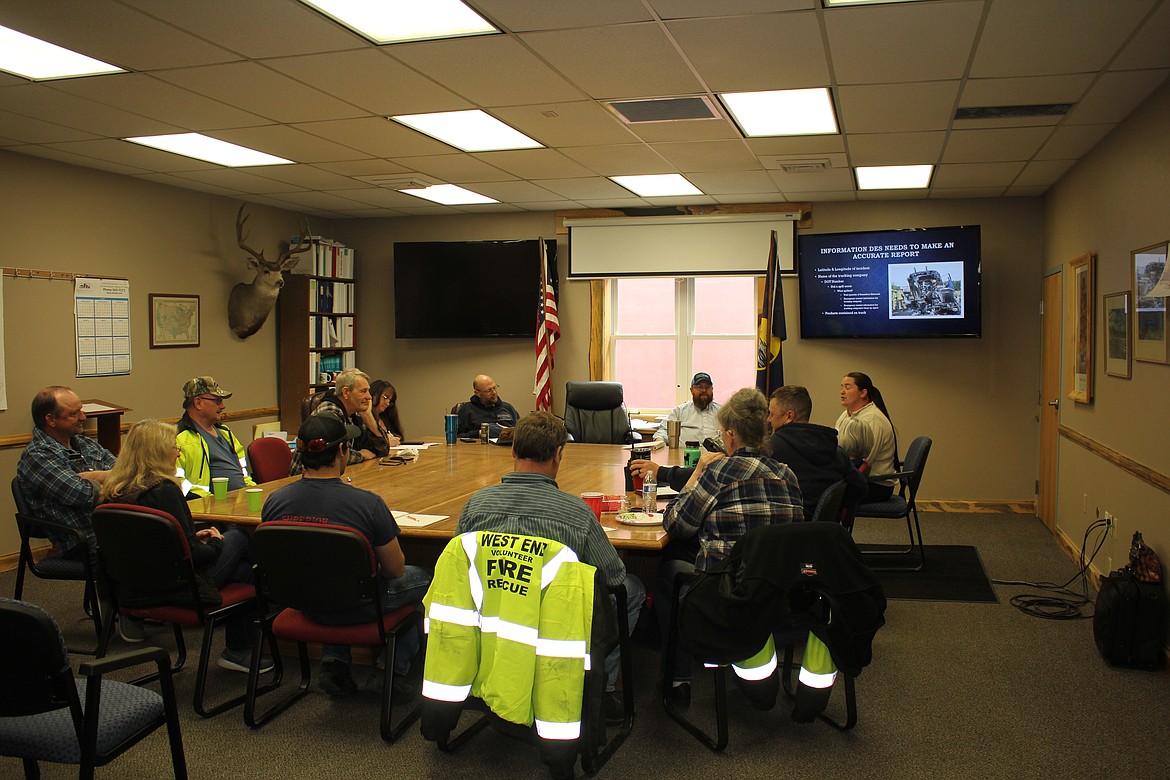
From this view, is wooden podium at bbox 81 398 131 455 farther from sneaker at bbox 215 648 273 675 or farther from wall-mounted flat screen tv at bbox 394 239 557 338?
wall-mounted flat screen tv at bbox 394 239 557 338

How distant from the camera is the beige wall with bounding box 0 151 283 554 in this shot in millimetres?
5668

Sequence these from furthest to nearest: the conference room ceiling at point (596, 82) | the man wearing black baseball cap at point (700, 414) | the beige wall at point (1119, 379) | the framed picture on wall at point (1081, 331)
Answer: the man wearing black baseball cap at point (700, 414) < the framed picture on wall at point (1081, 331) < the beige wall at point (1119, 379) < the conference room ceiling at point (596, 82)

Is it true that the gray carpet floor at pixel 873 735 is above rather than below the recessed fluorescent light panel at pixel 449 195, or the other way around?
below

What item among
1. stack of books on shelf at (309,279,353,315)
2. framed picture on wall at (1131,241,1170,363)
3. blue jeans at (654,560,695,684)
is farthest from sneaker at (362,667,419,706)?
stack of books on shelf at (309,279,353,315)

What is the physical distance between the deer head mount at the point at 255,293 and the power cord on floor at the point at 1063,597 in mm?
5857

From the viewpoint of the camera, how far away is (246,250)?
7.29 m

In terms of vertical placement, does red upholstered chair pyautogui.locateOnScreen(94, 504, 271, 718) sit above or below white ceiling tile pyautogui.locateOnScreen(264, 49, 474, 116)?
below

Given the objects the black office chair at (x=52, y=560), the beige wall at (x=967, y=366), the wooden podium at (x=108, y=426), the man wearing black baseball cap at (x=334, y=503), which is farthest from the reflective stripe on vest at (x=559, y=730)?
the beige wall at (x=967, y=366)

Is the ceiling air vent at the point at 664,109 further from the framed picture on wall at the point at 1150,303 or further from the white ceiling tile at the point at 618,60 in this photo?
the framed picture on wall at the point at 1150,303

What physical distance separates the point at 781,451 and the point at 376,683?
2040mm

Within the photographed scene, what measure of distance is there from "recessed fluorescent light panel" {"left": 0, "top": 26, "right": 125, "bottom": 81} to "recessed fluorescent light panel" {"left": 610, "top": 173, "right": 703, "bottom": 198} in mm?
3593

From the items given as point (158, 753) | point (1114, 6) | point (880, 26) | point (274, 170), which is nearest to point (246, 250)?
point (274, 170)

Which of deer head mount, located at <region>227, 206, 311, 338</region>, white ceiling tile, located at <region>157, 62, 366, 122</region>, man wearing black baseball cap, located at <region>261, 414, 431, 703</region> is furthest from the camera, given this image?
deer head mount, located at <region>227, 206, 311, 338</region>

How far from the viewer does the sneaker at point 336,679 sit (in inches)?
140
